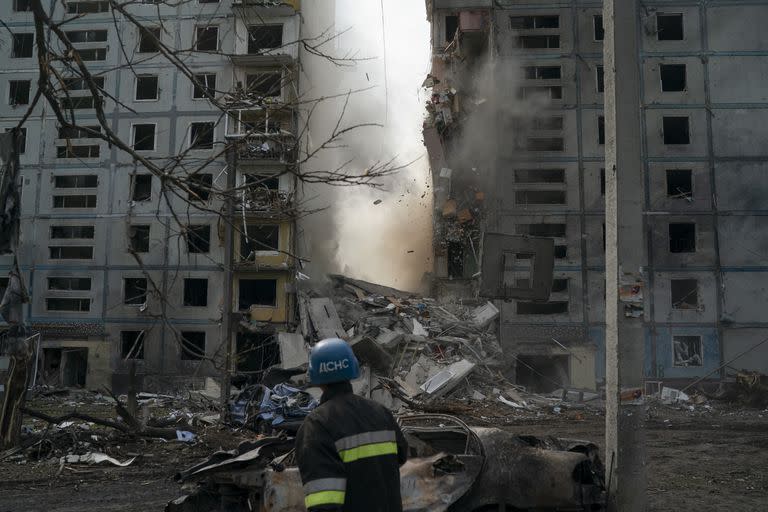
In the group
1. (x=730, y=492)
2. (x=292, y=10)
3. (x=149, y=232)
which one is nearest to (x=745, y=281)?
(x=730, y=492)

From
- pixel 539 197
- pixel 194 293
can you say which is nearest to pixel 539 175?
pixel 539 197

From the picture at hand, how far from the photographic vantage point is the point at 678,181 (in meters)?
28.6

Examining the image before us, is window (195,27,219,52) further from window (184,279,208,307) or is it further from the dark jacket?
window (184,279,208,307)

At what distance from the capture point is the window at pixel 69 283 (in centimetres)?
3169

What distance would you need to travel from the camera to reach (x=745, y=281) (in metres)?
27.3

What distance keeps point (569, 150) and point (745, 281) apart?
8994mm

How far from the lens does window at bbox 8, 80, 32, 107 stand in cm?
3325

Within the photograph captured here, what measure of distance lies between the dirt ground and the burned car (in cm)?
245

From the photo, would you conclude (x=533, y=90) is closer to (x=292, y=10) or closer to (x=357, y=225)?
(x=292, y=10)

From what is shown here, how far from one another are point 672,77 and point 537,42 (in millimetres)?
6183

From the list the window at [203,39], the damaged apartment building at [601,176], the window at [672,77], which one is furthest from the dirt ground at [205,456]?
the window at [672,77]

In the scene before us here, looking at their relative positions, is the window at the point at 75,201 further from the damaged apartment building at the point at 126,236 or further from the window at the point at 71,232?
the window at the point at 71,232

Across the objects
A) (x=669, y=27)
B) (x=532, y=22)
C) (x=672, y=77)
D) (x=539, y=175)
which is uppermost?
(x=532, y=22)

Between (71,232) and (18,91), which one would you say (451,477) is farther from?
(18,91)
